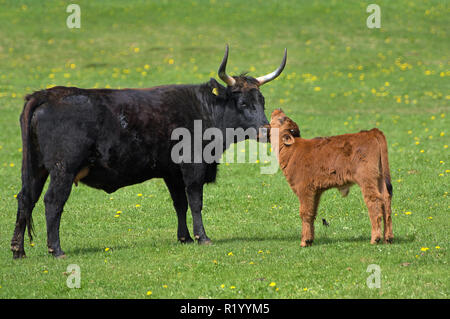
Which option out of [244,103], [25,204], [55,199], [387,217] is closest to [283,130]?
[244,103]

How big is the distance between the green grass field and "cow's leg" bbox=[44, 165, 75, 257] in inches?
9.5

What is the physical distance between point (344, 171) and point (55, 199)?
3.81 m

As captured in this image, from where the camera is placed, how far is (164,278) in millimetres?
8133

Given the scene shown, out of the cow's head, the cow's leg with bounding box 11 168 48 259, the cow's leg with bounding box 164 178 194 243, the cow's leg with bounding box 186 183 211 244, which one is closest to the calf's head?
the cow's head

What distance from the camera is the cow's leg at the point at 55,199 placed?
932 cm

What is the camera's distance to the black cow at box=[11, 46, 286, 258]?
368 inches

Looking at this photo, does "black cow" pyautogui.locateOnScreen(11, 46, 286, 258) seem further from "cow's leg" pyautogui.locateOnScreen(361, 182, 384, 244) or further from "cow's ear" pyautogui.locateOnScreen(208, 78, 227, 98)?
"cow's leg" pyautogui.locateOnScreen(361, 182, 384, 244)

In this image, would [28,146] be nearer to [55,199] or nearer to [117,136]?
[55,199]

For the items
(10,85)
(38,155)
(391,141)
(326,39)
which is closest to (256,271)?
(38,155)

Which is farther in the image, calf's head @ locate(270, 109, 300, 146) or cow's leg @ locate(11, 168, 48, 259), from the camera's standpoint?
calf's head @ locate(270, 109, 300, 146)

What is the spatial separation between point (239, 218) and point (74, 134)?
12.4ft

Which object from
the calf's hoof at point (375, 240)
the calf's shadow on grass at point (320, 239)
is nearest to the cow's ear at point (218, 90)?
the calf's shadow on grass at point (320, 239)

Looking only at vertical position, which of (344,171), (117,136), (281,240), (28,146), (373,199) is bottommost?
(281,240)

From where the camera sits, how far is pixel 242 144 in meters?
18.2
